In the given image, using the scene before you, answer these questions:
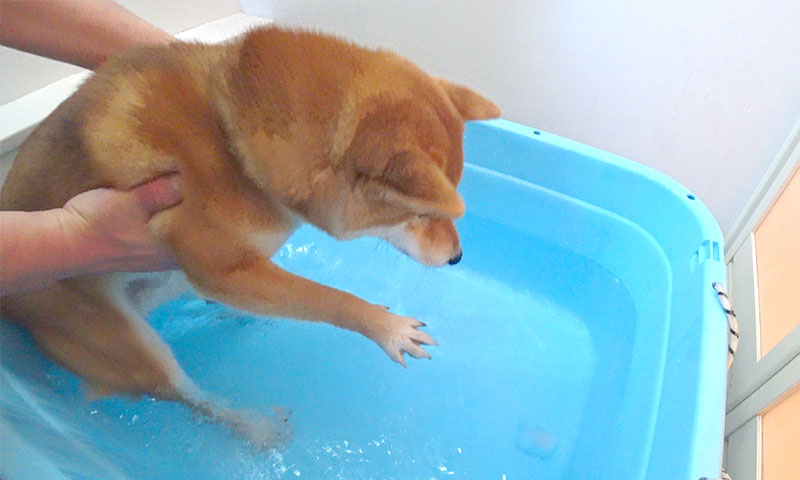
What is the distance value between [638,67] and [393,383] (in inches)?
42.1

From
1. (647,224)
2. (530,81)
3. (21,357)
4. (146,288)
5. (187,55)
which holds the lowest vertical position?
(21,357)

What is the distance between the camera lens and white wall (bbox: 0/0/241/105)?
4.48 feet

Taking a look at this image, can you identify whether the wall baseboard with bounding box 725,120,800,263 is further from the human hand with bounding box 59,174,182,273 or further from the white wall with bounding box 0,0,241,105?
the white wall with bounding box 0,0,241,105

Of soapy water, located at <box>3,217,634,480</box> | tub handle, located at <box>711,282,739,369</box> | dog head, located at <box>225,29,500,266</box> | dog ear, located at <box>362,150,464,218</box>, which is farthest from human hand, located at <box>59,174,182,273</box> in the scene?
tub handle, located at <box>711,282,739,369</box>

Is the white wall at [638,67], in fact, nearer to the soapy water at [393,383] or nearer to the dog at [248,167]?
the soapy water at [393,383]

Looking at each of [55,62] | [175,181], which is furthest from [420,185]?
[55,62]

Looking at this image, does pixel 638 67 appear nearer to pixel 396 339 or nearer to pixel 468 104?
pixel 468 104

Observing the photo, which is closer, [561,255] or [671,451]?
[671,451]

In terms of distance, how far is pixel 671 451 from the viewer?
892mm

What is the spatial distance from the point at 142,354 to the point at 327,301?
0.36m

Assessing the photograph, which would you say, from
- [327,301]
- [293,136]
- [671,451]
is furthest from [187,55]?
[671,451]

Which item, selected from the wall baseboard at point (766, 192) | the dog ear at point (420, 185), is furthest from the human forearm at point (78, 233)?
the wall baseboard at point (766, 192)

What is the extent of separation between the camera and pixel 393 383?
4.17ft

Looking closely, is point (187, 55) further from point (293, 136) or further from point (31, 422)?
point (31, 422)
